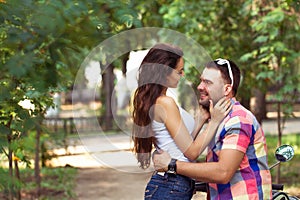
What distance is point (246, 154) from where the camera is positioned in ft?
11.7

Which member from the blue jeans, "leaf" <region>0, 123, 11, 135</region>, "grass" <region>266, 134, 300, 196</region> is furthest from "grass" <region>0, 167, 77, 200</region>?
the blue jeans

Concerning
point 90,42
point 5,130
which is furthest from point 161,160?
point 5,130

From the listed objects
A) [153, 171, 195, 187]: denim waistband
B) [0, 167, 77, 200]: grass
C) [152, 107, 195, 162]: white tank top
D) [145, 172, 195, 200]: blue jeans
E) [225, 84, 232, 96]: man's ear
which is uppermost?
[225, 84, 232, 96]: man's ear

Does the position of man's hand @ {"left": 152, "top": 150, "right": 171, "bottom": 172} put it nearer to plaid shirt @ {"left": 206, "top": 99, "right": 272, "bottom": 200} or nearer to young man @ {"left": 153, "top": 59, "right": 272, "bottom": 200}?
young man @ {"left": 153, "top": 59, "right": 272, "bottom": 200}

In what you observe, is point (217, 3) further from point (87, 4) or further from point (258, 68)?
point (87, 4)

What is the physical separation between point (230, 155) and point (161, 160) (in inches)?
15.8

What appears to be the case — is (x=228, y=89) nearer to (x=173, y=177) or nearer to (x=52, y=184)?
(x=173, y=177)

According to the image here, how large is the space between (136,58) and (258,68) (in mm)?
8450

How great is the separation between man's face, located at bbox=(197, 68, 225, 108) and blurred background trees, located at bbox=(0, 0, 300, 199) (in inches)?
22.5

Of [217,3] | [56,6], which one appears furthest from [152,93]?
[217,3]

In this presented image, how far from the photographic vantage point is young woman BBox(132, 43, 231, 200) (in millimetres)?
3594

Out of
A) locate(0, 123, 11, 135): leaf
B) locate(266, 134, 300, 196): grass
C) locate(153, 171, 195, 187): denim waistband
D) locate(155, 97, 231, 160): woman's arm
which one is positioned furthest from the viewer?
locate(266, 134, 300, 196): grass

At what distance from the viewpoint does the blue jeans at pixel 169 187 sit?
3.69 m

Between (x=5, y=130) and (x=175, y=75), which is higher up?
(x=175, y=75)
